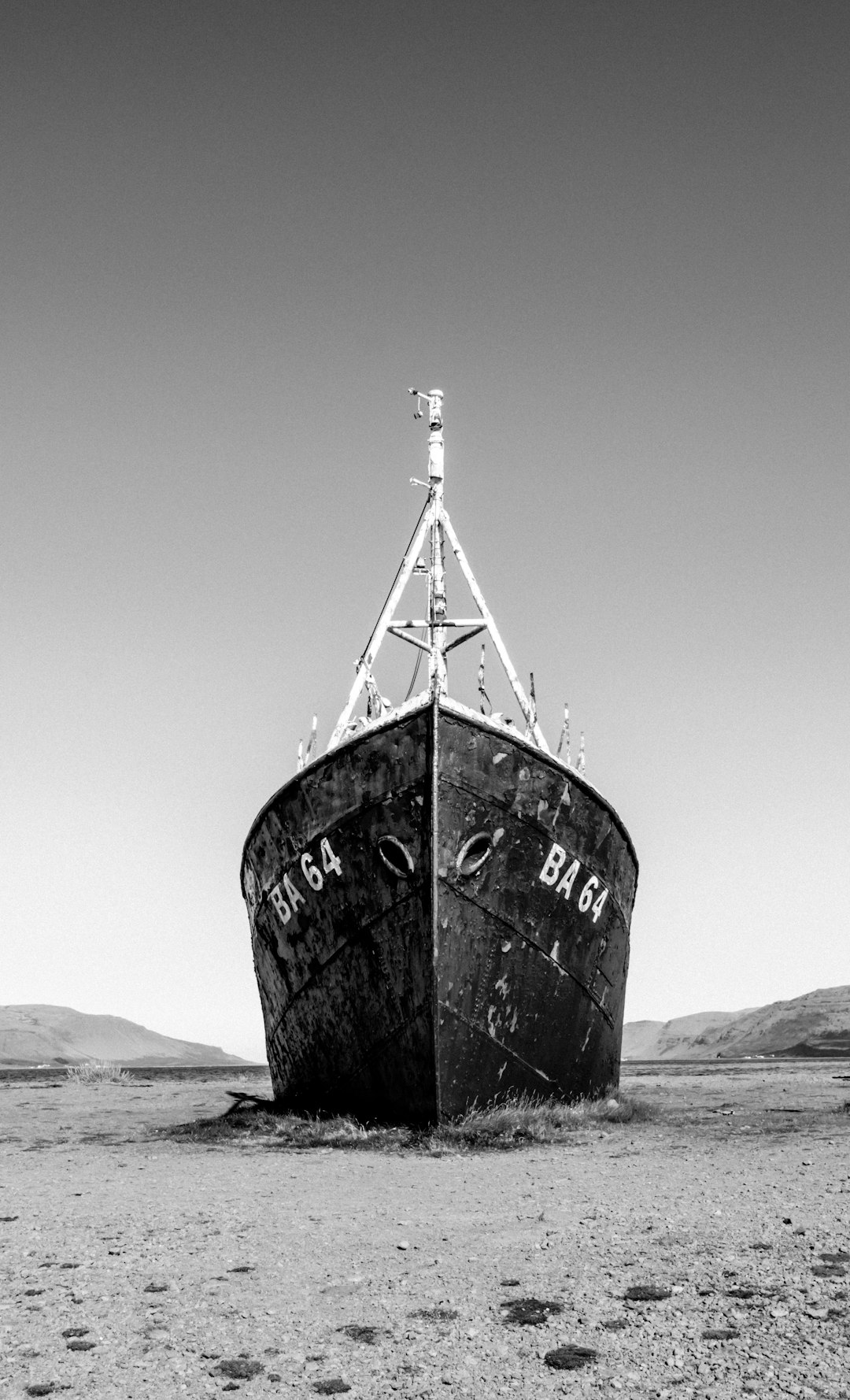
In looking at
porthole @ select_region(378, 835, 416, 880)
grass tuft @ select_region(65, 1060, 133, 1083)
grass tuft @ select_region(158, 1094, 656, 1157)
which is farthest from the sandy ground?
grass tuft @ select_region(65, 1060, 133, 1083)

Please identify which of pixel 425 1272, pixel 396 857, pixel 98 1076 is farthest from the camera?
pixel 98 1076

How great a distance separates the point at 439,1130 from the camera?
1026 cm

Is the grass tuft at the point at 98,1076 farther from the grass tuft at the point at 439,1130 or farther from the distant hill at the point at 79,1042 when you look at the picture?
the distant hill at the point at 79,1042

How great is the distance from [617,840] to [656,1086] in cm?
1263

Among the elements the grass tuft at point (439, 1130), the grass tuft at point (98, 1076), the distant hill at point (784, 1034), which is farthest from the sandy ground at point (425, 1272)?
the distant hill at point (784, 1034)

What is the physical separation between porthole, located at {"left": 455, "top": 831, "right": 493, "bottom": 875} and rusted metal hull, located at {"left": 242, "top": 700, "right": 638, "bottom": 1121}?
0.02 m

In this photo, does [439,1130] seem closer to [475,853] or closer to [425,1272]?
[475,853]

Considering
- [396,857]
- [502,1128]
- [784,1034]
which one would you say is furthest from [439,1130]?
[784,1034]

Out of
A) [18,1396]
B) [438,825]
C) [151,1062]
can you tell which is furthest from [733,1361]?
[151,1062]

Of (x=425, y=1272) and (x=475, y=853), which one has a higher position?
(x=475, y=853)

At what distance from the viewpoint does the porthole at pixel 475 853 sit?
10688mm

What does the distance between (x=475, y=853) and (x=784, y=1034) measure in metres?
72.1

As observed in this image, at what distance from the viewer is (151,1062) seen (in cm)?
8075

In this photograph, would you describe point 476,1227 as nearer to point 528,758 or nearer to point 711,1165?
point 711,1165
